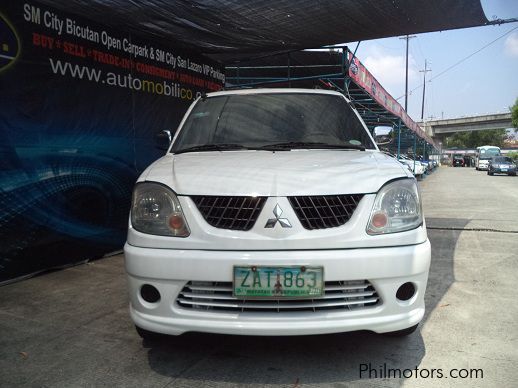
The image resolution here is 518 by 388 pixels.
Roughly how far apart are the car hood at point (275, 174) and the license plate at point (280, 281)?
1.29 feet

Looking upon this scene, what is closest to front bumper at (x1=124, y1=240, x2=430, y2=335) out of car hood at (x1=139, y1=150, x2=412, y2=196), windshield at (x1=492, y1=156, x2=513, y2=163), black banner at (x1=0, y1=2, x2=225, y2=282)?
car hood at (x1=139, y1=150, x2=412, y2=196)

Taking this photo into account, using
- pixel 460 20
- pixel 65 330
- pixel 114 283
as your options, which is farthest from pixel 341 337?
pixel 460 20

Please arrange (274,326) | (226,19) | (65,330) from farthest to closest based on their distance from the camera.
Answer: (226,19) < (65,330) < (274,326)

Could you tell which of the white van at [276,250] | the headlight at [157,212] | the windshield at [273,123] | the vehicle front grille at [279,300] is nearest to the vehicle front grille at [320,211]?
the white van at [276,250]

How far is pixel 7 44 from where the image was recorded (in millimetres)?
3898

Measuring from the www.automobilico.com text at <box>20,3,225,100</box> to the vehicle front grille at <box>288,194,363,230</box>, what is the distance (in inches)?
132

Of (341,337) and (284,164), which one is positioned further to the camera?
(341,337)

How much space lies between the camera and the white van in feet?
6.97

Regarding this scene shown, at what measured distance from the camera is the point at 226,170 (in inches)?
97.0

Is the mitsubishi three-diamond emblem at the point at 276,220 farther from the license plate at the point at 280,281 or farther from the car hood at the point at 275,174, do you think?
A: the license plate at the point at 280,281

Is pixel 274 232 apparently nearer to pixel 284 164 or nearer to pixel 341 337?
pixel 284 164

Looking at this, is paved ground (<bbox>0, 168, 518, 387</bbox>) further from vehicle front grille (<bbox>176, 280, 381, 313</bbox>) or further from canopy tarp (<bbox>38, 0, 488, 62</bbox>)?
canopy tarp (<bbox>38, 0, 488, 62</bbox>)

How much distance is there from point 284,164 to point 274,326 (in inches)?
36.5

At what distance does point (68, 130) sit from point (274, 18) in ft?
8.86
